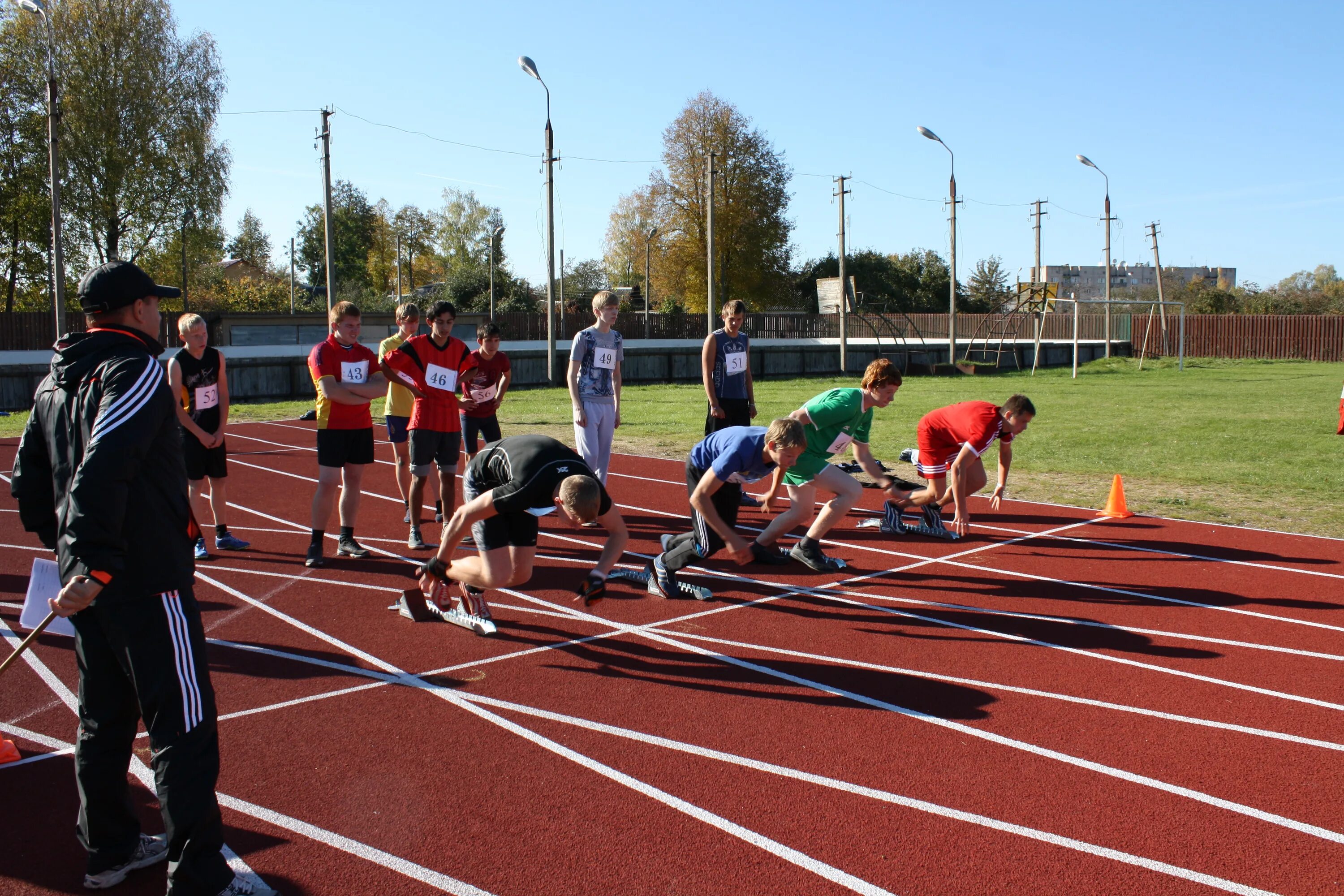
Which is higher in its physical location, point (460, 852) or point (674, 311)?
point (674, 311)

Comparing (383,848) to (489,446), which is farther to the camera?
(489,446)

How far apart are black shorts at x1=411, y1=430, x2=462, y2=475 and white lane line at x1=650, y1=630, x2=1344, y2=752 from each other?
288 cm

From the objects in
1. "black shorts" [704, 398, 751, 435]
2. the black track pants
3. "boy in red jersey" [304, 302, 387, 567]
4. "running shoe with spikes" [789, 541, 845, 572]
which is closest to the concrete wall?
"black shorts" [704, 398, 751, 435]

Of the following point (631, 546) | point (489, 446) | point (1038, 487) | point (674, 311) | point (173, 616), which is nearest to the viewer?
point (173, 616)

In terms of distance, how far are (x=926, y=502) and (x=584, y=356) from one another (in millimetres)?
3130

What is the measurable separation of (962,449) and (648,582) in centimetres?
280

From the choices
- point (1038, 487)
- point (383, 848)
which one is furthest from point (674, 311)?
point (383, 848)

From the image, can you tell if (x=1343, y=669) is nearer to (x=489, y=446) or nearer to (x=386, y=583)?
(x=489, y=446)

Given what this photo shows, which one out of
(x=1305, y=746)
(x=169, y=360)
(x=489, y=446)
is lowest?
(x=1305, y=746)

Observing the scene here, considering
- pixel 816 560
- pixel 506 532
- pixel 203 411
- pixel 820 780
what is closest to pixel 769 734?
pixel 820 780

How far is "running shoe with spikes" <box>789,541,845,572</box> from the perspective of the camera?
287 inches

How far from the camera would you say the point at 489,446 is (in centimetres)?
561

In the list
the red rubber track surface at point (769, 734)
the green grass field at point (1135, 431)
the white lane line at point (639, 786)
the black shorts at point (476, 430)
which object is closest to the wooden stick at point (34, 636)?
the red rubber track surface at point (769, 734)

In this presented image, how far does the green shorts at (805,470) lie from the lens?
696 cm
